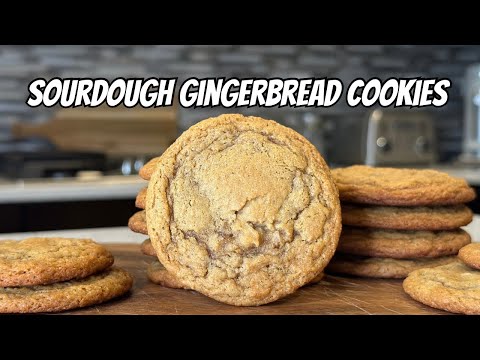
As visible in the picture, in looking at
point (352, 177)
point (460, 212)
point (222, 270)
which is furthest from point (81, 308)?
point (460, 212)

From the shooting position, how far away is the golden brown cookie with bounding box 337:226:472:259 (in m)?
1.93

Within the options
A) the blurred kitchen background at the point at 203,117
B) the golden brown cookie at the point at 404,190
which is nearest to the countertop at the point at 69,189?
the blurred kitchen background at the point at 203,117

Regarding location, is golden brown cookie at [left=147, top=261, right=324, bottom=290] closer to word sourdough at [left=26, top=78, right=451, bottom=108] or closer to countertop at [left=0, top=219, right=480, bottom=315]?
countertop at [left=0, top=219, right=480, bottom=315]

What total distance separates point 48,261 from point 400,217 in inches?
37.1

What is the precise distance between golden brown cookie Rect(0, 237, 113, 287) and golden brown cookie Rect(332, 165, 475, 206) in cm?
70

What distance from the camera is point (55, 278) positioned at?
162 centimetres

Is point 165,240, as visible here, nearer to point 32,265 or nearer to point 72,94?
point 32,265

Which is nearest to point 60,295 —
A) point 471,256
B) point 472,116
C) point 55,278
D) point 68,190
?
point 55,278

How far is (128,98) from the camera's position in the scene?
18.9 ft

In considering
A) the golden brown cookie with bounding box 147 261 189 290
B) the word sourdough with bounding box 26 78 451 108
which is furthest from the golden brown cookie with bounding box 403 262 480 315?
the word sourdough with bounding box 26 78 451 108

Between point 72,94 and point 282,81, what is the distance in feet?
5.79

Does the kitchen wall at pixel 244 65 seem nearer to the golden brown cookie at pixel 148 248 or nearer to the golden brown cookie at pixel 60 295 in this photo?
the golden brown cookie at pixel 148 248

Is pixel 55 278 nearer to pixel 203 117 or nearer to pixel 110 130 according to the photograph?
pixel 110 130

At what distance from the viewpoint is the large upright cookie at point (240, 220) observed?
5.43ft
